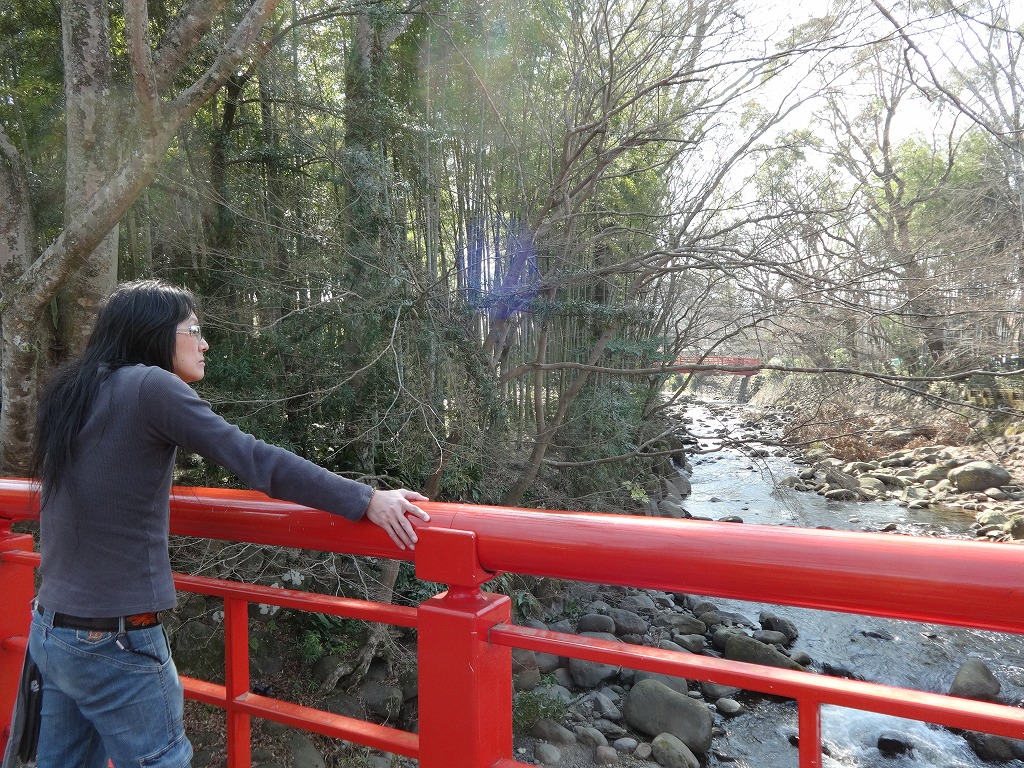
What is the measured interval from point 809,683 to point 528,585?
23.7 ft

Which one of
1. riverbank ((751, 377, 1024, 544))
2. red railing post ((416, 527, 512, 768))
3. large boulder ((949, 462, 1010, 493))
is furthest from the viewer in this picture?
large boulder ((949, 462, 1010, 493))

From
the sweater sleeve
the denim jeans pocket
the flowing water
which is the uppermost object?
the sweater sleeve

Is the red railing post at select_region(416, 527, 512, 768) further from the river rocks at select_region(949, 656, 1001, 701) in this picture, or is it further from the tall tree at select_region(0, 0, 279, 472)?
the river rocks at select_region(949, 656, 1001, 701)

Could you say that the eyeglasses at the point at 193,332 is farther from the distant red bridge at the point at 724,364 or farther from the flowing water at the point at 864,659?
the distant red bridge at the point at 724,364

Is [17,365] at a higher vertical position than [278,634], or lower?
higher

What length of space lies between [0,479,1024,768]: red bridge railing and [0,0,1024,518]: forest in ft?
12.2

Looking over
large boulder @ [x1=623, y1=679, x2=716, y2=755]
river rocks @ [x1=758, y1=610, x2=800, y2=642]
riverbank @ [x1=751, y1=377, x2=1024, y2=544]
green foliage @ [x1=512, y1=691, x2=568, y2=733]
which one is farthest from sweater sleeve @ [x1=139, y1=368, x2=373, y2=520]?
river rocks @ [x1=758, y1=610, x2=800, y2=642]

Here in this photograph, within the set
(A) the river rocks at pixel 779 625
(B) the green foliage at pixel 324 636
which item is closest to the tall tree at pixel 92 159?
(B) the green foliage at pixel 324 636

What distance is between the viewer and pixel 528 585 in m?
7.80

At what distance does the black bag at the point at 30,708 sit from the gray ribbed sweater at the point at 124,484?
0.18 metres

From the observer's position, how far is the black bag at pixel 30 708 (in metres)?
1.33

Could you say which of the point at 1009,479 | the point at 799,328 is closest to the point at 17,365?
the point at 799,328

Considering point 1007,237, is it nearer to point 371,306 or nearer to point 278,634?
point 371,306

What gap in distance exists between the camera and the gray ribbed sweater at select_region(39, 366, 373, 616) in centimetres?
121
